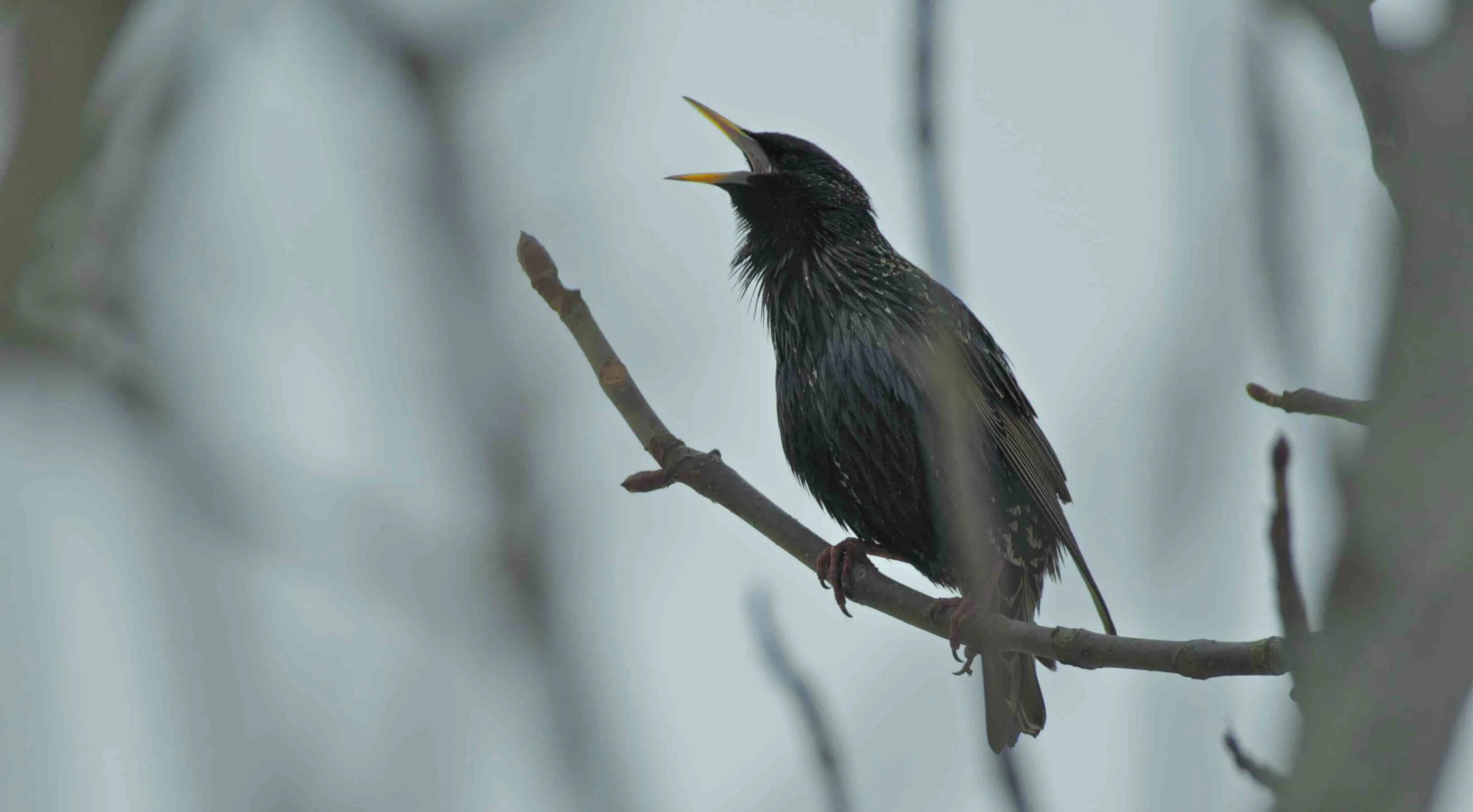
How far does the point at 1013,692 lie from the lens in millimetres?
4812

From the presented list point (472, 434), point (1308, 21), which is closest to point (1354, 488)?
point (1308, 21)

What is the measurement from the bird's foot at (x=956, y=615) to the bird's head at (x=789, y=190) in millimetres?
1969

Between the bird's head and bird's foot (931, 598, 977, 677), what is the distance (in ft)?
6.46

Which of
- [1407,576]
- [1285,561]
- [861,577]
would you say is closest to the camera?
[1407,576]

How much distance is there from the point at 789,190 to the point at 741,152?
1.03ft

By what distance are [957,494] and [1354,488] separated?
2.83 ft

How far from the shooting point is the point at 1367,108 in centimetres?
186

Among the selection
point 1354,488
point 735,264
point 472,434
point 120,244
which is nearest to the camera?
point 1354,488

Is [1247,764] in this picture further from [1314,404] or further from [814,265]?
[814,265]

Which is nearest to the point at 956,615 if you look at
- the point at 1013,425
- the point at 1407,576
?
the point at 1013,425

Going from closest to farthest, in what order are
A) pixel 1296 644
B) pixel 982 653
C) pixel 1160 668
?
1. pixel 1296 644
2. pixel 1160 668
3. pixel 982 653

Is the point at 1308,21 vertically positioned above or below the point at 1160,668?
above

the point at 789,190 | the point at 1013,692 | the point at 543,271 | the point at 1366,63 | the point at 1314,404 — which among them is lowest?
the point at 1013,692

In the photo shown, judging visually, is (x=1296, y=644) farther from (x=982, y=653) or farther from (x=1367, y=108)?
(x=982, y=653)
